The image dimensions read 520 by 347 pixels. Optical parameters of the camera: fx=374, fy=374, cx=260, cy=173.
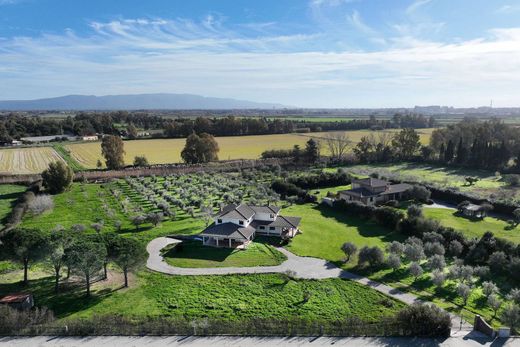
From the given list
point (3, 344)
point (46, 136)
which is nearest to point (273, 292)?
point (3, 344)

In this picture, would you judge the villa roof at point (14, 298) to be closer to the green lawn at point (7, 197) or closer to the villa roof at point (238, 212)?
the villa roof at point (238, 212)

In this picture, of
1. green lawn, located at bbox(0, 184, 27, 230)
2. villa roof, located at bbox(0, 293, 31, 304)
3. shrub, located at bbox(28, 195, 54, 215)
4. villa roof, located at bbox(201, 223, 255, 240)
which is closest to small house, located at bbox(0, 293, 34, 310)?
villa roof, located at bbox(0, 293, 31, 304)

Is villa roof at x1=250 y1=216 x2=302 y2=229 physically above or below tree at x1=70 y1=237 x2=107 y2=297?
below

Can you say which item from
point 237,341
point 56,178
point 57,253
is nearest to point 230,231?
point 57,253

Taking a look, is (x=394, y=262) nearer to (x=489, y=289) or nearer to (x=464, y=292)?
(x=464, y=292)

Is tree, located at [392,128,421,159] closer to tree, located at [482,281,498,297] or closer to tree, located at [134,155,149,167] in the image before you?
tree, located at [134,155,149,167]
